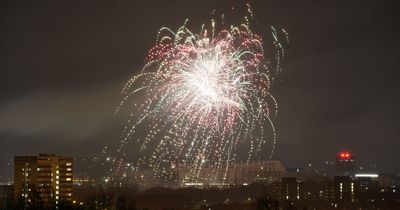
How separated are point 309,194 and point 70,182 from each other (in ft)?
131

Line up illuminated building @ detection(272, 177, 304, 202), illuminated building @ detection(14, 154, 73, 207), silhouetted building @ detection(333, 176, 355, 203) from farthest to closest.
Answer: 1. silhouetted building @ detection(333, 176, 355, 203)
2. illuminated building @ detection(272, 177, 304, 202)
3. illuminated building @ detection(14, 154, 73, 207)

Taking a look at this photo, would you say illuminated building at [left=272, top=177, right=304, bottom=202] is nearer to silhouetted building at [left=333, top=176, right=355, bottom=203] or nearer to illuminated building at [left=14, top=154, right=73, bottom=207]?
silhouetted building at [left=333, top=176, right=355, bottom=203]

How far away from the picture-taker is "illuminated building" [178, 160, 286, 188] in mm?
88188

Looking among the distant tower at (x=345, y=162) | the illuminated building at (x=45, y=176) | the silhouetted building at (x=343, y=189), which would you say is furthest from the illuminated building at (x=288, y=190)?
the distant tower at (x=345, y=162)

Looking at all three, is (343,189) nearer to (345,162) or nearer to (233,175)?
(233,175)

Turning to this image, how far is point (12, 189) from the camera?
180 feet

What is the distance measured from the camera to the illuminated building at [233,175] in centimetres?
8819

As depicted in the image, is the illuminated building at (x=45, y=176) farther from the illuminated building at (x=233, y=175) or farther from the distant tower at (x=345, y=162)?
the distant tower at (x=345, y=162)

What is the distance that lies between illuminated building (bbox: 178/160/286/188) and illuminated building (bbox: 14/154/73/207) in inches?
990

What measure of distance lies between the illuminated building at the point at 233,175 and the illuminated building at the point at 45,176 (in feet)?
82.5

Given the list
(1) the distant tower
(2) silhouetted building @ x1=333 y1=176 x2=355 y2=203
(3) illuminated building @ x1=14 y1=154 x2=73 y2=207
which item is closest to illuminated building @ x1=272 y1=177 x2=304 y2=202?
(2) silhouetted building @ x1=333 y1=176 x2=355 y2=203

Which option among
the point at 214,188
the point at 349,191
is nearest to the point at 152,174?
the point at 214,188

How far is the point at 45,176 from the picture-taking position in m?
51.5

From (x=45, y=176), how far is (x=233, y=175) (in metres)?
53.5
